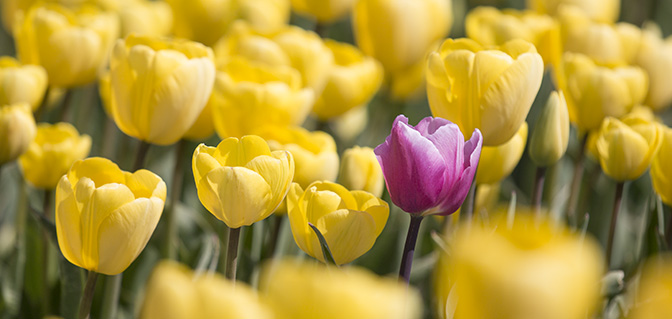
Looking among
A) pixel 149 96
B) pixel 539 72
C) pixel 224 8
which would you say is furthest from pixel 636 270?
pixel 224 8

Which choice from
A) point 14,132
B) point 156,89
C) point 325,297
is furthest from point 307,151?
point 325,297

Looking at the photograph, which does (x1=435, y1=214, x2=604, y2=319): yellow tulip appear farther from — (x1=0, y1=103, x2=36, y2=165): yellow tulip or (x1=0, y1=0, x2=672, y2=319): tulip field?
(x1=0, y1=103, x2=36, y2=165): yellow tulip

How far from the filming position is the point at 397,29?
3.05 feet

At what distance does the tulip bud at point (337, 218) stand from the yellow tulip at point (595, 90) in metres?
0.30

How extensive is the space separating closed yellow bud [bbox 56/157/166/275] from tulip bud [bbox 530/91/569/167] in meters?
0.32

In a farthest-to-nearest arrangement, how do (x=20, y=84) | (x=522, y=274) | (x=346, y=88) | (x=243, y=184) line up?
(x=346, y=88) → (x=20, y=84) → (x=243, y=184) → (x=522, y=274)

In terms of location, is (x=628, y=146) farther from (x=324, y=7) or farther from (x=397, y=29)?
(x=324, y=7)

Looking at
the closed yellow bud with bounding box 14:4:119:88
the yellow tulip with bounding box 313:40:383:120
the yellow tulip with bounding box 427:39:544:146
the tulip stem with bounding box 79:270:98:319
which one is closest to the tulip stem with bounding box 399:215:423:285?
the yellow tulip with bounding box 427:39:544:146

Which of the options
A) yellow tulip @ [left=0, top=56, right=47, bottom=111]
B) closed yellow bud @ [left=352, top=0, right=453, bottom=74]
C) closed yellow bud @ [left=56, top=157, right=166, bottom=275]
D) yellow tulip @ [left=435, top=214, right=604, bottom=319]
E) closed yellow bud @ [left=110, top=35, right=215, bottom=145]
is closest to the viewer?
yellow tulip @ [left=435, top=214, right=604, bottom=319]

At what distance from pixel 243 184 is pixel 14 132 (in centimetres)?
27

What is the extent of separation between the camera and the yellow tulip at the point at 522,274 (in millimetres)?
271

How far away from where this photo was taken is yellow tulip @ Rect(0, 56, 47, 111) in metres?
0.71

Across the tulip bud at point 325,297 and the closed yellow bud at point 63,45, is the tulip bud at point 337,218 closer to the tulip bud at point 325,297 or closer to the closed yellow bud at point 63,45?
the tulip bud at point 325,297

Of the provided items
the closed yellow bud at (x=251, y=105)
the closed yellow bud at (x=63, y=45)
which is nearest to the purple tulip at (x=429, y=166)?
the closed yellow bud at (x=251, y=105)
